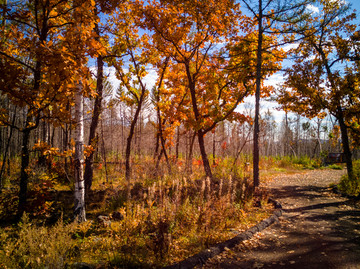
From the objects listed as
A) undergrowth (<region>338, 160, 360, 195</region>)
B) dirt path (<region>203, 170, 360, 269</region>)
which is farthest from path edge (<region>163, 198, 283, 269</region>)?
undergrowth (<region>338, 160, 360, 195</region>)

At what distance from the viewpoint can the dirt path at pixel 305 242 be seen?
3.38 m

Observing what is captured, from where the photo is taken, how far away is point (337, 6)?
8203mm

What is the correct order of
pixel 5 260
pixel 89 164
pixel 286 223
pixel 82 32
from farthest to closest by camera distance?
pixel 89 164 < pixel 286 223 < pixel 82 32 < pixel 5 260

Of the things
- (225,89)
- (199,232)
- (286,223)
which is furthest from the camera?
(225,89)

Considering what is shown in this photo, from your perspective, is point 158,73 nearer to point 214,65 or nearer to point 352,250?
point 214,65

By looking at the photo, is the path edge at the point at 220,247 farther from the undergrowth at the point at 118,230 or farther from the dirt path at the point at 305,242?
the undergrowth at the point at 118,230

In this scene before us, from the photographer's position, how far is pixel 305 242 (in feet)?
13.7

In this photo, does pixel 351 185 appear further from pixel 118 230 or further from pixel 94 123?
pixel 94 123

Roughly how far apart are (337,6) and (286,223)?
28.3 feet

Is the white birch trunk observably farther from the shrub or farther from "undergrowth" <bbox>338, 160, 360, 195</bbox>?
"undergrowth" <bbox>338, 160, 360, 195</bbox>

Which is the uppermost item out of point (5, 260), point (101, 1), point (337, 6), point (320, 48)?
point (337, 6)

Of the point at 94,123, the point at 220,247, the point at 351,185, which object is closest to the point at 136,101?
the point at 94,123

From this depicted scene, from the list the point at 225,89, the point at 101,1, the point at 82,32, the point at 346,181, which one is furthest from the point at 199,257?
the point at 346,181

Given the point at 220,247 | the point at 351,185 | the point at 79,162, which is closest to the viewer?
the point at 220,247
